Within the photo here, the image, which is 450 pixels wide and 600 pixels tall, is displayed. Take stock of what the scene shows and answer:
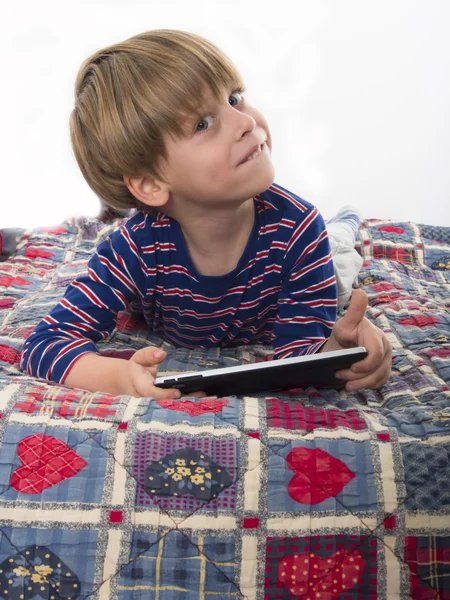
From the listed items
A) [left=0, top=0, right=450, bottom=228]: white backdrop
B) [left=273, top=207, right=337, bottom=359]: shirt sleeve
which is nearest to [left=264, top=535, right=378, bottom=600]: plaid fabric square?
[left=273, top=207, right=337, bottom=359]: shirt sleeve

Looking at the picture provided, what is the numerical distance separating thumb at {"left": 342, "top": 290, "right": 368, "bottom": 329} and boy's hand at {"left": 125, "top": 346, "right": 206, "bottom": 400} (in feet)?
0.80

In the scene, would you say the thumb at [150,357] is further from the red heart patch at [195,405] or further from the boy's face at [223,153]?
the boy's face at [223,153]

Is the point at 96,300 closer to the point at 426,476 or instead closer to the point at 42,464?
the point at 42,464

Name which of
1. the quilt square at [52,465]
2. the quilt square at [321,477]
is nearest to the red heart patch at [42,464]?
the quilt square at [52,465]

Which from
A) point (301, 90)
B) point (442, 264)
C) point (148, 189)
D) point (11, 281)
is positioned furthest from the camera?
point (301, 90)

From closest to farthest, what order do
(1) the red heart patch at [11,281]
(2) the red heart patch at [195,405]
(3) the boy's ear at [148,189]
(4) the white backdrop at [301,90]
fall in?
(2) the red heart patch at [195,405] → (3) the boy's ear at [148,189] → (1) the red heart patch at [11,281] → (4) the white backdrop at [301,90]

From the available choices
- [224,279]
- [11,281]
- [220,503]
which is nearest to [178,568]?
[220,503]

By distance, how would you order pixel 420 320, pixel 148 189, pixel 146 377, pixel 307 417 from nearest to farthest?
pixel 307 417
pixel 146 377
pixel 148 189
pixel 420 320

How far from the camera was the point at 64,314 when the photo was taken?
1.18 metres

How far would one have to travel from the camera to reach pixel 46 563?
80 centimetres

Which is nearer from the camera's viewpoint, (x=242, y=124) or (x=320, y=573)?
(x=320, y=573)

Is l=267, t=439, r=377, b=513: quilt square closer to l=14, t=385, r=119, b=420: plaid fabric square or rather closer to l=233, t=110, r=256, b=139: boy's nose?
l=14, t=385, r=119, b=420: plaid fabric square

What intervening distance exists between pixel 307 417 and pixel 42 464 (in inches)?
13.0

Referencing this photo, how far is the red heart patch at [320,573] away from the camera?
81 cm
